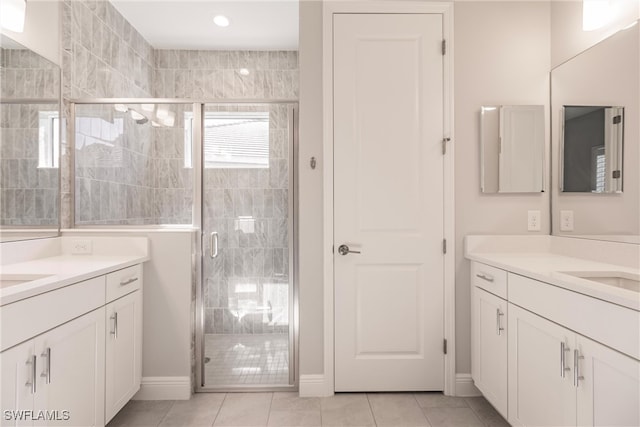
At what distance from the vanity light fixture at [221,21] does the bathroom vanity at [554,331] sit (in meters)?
2.65

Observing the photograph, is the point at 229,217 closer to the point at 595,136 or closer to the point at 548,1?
the point at 595,136

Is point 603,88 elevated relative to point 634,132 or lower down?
elevated

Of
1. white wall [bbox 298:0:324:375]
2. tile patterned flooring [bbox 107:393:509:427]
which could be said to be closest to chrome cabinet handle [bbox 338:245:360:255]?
white wall [bbox 298:0:324:375]

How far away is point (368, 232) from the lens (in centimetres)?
228

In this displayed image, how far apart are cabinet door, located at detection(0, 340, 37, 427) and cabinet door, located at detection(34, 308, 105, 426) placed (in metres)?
0.04

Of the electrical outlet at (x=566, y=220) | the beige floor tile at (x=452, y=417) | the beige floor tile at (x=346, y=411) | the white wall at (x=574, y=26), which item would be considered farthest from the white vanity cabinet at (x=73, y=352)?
the white wall at (x=574, y=26)

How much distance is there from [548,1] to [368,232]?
6.15 ft

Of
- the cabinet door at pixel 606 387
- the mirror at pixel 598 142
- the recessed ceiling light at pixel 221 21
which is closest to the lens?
the cabinet door at pixel 606 387

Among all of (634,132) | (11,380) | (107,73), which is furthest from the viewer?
(107,73)

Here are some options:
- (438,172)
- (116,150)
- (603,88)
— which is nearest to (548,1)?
(603,88)

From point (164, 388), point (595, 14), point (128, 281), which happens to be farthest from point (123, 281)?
point (595, 14)

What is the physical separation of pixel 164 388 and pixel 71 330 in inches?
37.6

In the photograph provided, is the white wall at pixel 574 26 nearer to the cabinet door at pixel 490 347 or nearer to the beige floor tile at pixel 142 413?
→ the cabinet door at pixel 490 347

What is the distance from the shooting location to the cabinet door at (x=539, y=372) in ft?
4.58
